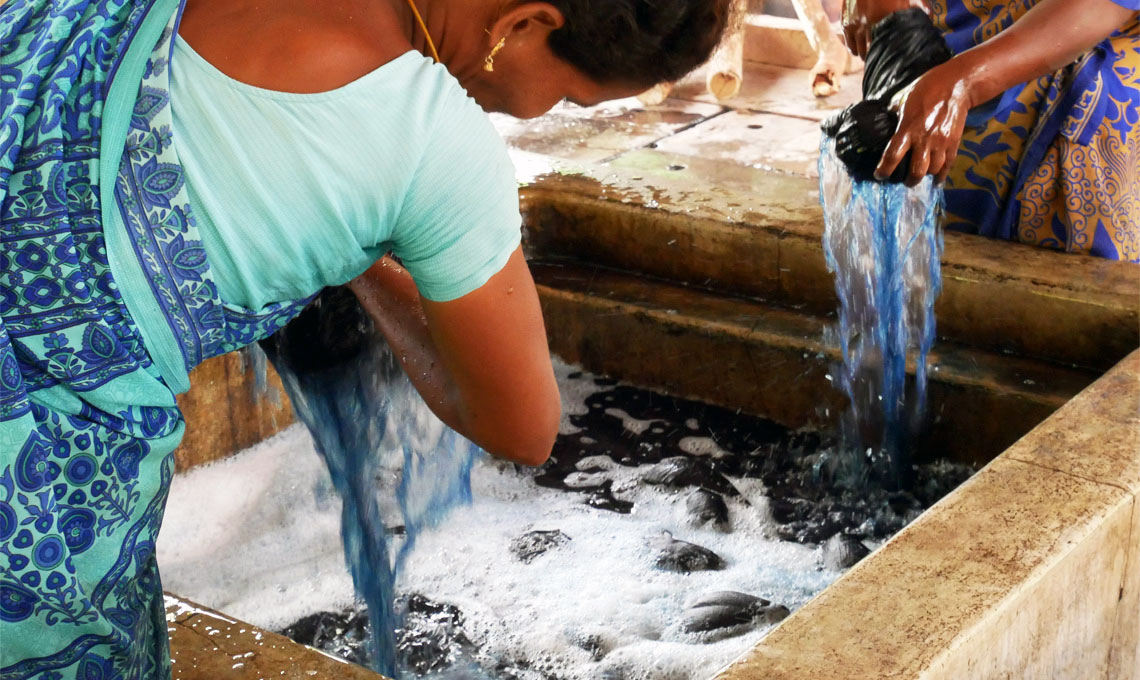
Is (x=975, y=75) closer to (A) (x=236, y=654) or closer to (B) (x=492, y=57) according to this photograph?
(B) (x=492, y=57)

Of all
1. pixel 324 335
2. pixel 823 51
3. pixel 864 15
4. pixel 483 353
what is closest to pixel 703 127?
pixel 823 51

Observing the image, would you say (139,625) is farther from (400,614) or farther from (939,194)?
(939,194)

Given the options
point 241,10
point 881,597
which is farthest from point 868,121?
point 241,10

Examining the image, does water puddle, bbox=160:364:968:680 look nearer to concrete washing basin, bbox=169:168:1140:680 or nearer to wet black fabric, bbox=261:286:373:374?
concrete washing basin, bbox=169:168:1140:680

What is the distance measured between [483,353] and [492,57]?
0.34 metres

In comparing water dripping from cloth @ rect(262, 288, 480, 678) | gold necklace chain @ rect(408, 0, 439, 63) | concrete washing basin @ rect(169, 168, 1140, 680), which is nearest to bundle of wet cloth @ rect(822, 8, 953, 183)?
concrete washing basin @ rect(169, 168, 1140, 680)

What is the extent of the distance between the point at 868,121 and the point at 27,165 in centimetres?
181

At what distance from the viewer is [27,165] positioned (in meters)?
1.10

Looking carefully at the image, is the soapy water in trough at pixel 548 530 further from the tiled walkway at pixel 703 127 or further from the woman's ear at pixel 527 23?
the tiled walkway at pixel 703 127

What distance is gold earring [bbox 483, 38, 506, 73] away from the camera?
1.33m

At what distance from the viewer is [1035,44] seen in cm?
238

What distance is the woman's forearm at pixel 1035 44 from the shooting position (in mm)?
2375

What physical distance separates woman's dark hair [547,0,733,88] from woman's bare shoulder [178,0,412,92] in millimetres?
219

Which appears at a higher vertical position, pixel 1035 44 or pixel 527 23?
pixel 527 23
